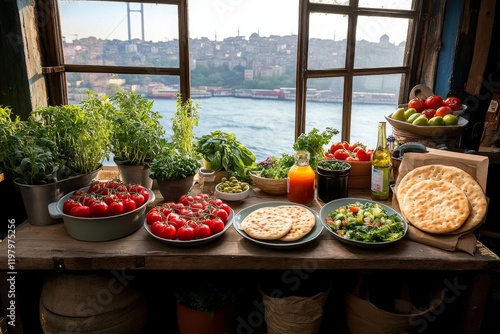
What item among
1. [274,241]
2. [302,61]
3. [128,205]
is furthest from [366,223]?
[302,61]

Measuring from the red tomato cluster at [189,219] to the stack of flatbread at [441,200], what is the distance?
3.67 feet

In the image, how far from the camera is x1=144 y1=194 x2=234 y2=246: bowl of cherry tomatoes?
7.06ft

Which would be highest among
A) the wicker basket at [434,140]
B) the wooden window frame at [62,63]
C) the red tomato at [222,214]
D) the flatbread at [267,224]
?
the wooden window frame at [62,63]

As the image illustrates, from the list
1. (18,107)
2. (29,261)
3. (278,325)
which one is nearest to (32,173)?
(29,261)

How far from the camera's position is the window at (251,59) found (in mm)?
3070

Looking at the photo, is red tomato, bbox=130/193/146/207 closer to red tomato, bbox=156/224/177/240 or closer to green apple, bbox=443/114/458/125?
red tomato, bbox=156/224/177/240

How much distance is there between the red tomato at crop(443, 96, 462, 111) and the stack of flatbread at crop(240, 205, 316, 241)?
1544 mm

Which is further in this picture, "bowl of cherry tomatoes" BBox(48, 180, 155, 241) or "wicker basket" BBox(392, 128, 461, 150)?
"wicker basket" BBox(392, 128, 461, 150)

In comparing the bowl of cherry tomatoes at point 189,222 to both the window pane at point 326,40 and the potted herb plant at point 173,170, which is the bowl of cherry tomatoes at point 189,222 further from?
the window pane at point 326,40

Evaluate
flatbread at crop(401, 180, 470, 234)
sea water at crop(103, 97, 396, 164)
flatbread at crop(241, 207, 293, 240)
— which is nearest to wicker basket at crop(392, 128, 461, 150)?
sea water at crop(103, 97, 396, 164)

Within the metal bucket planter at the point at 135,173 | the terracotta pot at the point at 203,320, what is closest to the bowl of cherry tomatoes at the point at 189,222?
the metal bucket planter at the point at 135,173

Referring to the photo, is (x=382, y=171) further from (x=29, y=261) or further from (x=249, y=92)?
(x=29, y=261)

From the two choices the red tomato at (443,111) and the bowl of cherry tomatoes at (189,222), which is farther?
the red tomato at (443,111)

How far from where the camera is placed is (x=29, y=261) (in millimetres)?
2084
